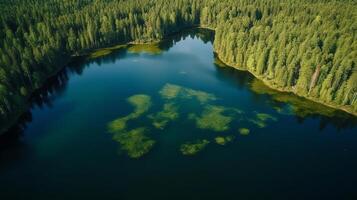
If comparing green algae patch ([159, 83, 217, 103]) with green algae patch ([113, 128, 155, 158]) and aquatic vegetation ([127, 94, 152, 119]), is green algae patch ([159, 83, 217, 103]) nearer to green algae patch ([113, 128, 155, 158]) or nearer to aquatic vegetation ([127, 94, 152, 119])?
aquatic vegetation ([127, 94, 152, 119])

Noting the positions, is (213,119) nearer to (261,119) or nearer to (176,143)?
(261,119)

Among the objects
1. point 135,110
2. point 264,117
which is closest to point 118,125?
point 135,110

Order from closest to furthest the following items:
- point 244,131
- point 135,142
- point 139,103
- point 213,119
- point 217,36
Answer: point 135,142
point 244,131
point 213,119
point 139,103
point 217,36

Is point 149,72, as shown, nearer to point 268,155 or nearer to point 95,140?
point 95,140

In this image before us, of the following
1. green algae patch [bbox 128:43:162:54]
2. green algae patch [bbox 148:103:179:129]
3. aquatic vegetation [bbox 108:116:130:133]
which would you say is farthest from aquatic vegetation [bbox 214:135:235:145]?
green algae patch [bbox 128:43:162:54]

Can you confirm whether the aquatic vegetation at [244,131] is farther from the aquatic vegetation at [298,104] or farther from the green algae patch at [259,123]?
the aquatic vegetation at [298,104]

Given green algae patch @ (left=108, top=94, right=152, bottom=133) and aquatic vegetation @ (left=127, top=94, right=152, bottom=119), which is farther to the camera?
aquatic vegetation @ (left=127, top=94, right=152, bottom=119)

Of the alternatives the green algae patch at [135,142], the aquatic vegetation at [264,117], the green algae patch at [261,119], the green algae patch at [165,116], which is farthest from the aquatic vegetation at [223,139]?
the green algae patch at [135,142]
